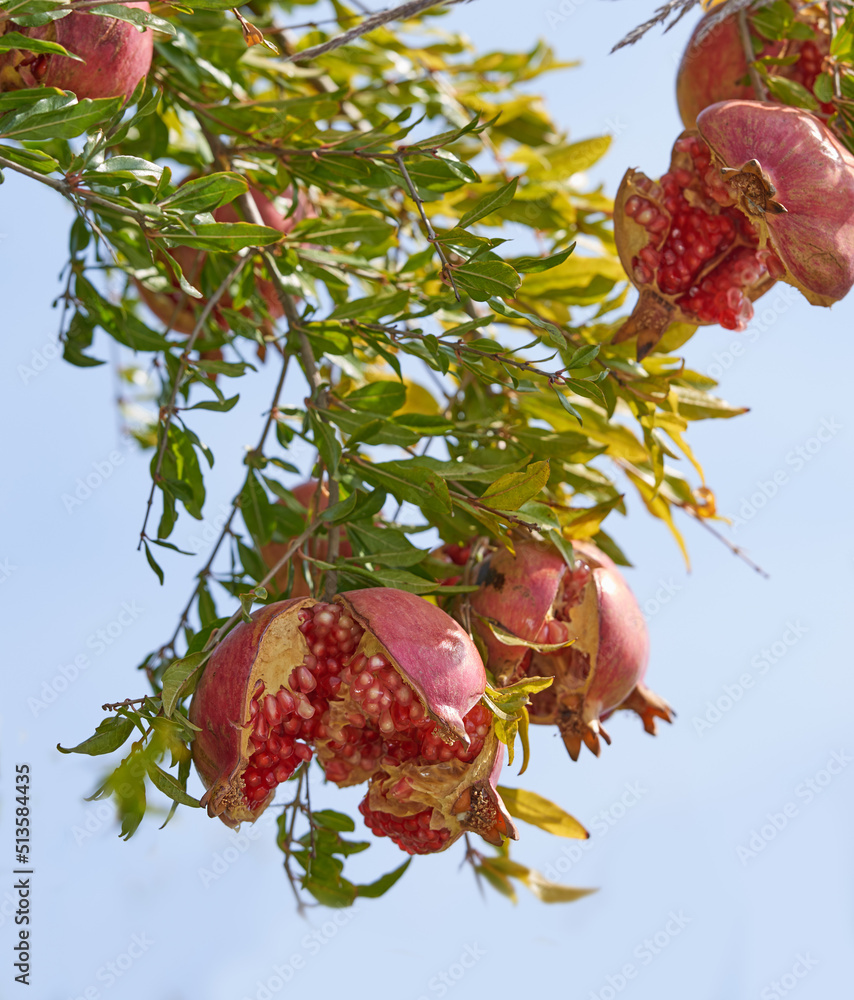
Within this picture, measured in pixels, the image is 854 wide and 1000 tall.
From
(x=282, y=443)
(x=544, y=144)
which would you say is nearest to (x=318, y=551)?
(x=282, y=443)

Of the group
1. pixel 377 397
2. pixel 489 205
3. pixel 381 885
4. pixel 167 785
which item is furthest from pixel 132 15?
pixel 381 885

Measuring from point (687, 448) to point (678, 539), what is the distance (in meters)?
0.18

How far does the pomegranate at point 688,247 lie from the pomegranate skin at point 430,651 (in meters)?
0.50

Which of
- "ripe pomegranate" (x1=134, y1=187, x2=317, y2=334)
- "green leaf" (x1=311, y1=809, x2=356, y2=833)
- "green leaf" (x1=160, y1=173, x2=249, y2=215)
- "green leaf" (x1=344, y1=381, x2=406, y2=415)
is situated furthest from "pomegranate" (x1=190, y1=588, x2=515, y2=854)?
"ripe pomegranate" (x1=134, y1=187, x2=317, y2=334)

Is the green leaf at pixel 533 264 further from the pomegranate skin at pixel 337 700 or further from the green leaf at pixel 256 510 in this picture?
the green leaf at pixel 256 510

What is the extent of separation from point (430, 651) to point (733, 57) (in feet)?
2.85

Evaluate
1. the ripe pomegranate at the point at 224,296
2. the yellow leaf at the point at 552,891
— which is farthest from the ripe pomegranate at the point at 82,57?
the yellow leaf at the point at 552,891

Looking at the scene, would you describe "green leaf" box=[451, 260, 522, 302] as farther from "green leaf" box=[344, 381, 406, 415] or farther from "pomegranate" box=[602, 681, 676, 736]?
"pomegranate" box=[602, 681, 676, 736]

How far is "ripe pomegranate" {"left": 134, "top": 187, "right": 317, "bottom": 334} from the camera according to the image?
5.35ft

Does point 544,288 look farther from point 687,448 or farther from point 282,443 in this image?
point 282,443

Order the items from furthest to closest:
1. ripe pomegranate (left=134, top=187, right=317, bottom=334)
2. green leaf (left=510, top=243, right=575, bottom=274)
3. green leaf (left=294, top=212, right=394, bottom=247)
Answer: ripe pomegranate (left=134, top=187, right=317, bottom=334)
green leaf (left=294, top=212, right=394, bottom=247)
green leaf (left=510, top=243, right=575, bottom=274)

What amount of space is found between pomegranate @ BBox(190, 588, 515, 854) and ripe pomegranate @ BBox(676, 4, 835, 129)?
2.58ft

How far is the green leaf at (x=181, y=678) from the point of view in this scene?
1.07 m

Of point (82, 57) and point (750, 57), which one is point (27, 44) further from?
point (750, 57)
